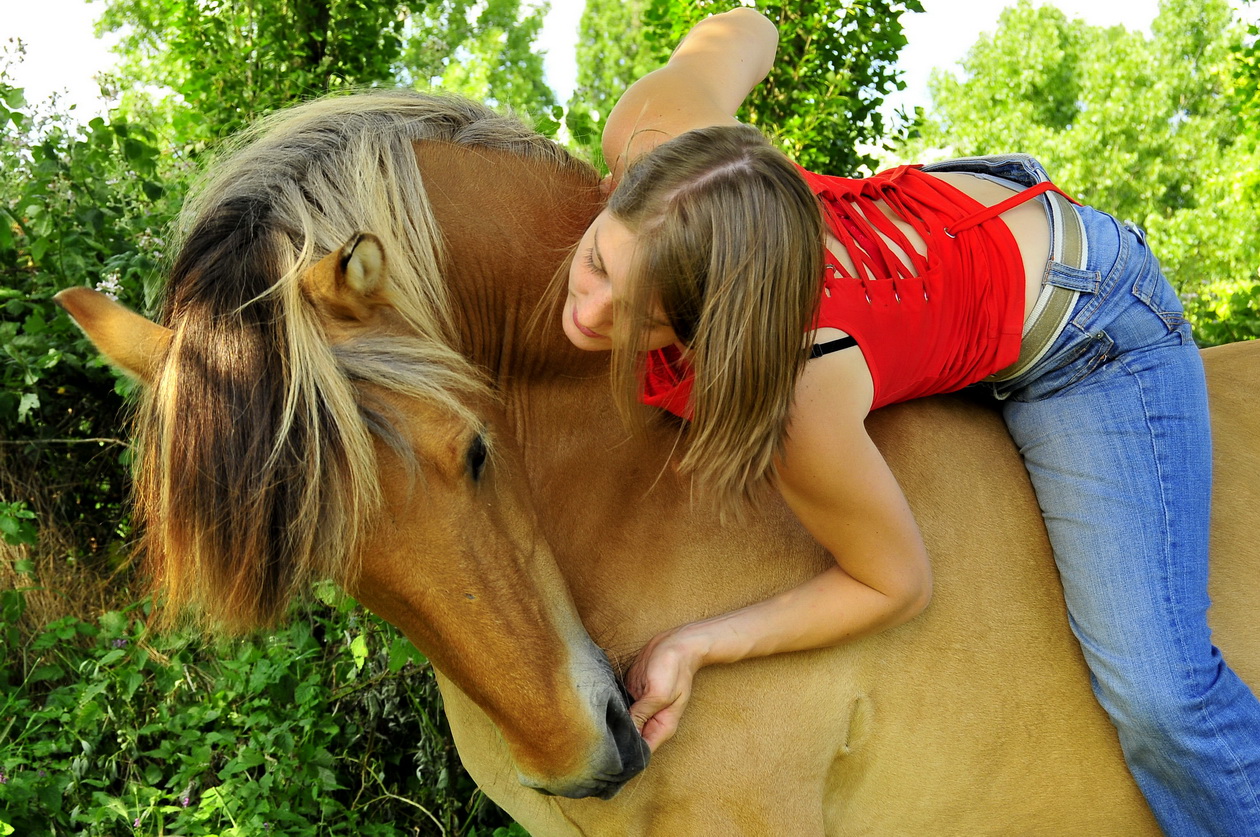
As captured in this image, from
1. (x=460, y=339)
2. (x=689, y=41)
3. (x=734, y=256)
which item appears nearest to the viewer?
(x=734, y=256)

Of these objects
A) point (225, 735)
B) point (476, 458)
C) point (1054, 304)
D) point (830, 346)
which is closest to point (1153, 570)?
point (1054, 304)

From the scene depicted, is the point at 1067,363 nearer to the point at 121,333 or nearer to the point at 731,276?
the point at 731,276

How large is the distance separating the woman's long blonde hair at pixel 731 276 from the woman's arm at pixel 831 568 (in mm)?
81

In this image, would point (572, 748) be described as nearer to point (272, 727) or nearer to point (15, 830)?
point (272, 727)

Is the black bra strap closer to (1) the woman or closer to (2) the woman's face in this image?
(1) the woman

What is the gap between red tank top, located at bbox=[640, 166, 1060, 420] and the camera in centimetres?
172

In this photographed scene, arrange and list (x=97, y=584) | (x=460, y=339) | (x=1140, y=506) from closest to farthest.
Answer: (x=460, y=339) → (x=1140, y=506) → (x=97, y=584)

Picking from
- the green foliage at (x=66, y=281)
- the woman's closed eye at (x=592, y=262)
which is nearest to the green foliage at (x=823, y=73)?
the green foliage at (x=66, y=281)

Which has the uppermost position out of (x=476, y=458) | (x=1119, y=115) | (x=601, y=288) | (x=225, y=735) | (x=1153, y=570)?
(x=601, y=288)

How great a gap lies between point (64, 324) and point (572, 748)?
2385 mm

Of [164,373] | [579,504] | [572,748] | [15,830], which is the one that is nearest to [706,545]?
[579,504]

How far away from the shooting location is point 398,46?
4.51 m

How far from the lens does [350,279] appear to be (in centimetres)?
152

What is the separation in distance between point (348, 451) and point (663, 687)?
72 cm
